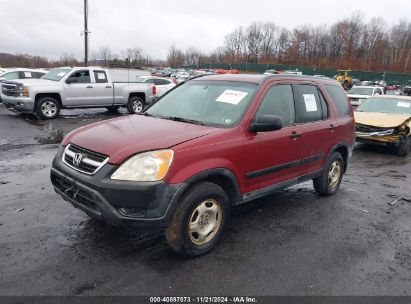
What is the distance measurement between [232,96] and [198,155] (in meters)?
1.16

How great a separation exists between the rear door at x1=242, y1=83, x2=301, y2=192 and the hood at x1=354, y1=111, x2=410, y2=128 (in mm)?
5905

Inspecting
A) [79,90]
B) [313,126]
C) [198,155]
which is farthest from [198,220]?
[79,90]

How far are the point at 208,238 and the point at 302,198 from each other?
8.00 feet

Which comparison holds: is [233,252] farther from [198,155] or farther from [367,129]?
[367,129]

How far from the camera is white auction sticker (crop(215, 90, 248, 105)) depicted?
13.6 ft

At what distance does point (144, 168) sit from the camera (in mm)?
3139

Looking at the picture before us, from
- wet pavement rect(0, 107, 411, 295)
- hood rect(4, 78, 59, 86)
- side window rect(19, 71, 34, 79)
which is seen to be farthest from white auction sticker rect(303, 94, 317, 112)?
side window rect(19, 71, 34, 79)

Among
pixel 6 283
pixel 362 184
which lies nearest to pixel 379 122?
pixel 362 184

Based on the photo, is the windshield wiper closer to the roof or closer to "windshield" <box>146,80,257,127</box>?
"windshield" <box>146,80,257,127</box>

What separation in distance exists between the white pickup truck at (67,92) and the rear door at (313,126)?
33.7ft

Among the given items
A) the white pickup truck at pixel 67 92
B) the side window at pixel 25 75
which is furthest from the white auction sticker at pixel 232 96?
the side window at pixel 25 75

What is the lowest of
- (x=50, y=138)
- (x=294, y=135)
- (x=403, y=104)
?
(x=50, y=138)

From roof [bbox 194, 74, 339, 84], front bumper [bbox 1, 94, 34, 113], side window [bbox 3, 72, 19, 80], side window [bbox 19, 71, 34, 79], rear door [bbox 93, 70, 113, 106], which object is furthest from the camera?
side window [bbox 19, 71, 34, 79]

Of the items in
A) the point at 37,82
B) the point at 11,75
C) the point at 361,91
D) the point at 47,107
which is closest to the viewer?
the point at 37,82
